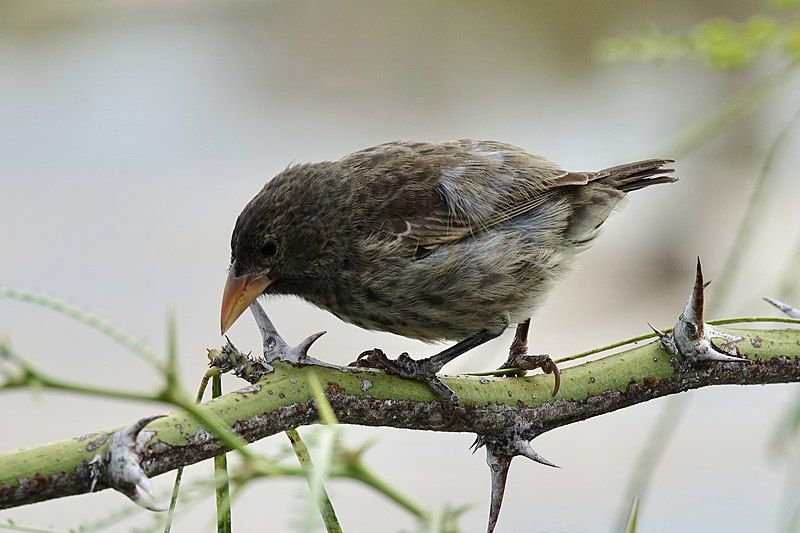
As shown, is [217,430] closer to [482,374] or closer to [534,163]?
[482,374]

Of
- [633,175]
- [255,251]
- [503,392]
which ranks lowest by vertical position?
[503,392]

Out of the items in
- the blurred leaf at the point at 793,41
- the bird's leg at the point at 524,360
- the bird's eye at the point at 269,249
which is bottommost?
the bird's leg at the point at 524,360

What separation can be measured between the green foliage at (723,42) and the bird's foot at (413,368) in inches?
29.3

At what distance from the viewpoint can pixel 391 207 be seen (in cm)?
295

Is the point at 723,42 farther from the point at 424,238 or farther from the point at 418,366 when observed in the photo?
the point at 424,238

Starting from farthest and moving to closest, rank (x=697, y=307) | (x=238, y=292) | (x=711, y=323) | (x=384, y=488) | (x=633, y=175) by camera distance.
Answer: (x=633, y=175) < (x=238, y=292) < (x=711, y=323) < (x=697, y=307) < (x=384, y=488)

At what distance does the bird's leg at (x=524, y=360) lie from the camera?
84.6 inches

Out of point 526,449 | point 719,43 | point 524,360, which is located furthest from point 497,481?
point 719,43

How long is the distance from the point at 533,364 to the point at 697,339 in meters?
0.54

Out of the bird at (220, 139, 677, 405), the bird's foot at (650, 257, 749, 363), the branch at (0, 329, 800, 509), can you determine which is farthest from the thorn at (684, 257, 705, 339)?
the bird at (220, 139, 677, 405)

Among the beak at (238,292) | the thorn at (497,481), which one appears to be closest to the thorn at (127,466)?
the thorn at (497,481)

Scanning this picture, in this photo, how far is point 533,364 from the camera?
2398 mm

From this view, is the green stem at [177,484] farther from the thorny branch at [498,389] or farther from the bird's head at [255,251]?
the bird's head at [255,251]

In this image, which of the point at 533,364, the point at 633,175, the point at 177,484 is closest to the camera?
the point at 177,484
